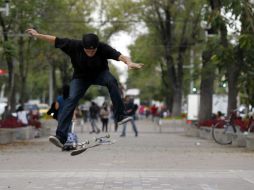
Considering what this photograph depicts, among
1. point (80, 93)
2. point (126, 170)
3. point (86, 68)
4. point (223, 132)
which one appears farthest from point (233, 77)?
point (86, 68)

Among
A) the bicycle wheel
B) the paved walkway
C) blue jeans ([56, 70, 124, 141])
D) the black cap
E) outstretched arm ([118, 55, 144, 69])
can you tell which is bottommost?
the paved walkway

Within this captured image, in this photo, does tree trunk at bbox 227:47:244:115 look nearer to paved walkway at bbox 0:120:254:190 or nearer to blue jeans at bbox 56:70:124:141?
paved walkway at bbox 0:120:254:190

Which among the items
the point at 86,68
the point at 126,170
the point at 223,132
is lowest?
the point at 126,170

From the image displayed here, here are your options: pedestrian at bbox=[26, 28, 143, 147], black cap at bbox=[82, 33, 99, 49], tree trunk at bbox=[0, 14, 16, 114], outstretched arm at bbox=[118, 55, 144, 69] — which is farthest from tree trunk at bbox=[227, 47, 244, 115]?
black cap at bbox=[82, 33, 99, 49]

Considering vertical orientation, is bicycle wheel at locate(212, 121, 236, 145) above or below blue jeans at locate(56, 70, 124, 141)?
below

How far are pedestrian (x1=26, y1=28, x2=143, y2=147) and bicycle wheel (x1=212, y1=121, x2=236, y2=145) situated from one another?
13954 mm

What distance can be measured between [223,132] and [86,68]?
15.5 m

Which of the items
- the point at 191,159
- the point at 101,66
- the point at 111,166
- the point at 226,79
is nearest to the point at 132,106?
the point at 226,79

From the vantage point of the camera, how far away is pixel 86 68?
11602 mm

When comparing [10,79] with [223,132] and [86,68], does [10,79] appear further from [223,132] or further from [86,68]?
[86,68]

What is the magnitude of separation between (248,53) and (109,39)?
33.7 m

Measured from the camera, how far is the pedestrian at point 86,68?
37.4 ft

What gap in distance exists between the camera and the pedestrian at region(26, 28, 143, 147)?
1139 cm

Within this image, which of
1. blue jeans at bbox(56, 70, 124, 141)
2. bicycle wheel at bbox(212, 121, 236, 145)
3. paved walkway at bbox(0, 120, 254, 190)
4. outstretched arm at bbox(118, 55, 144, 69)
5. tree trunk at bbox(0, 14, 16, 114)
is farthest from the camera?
tree trunk at bbox(0, 14, 16, 114)
